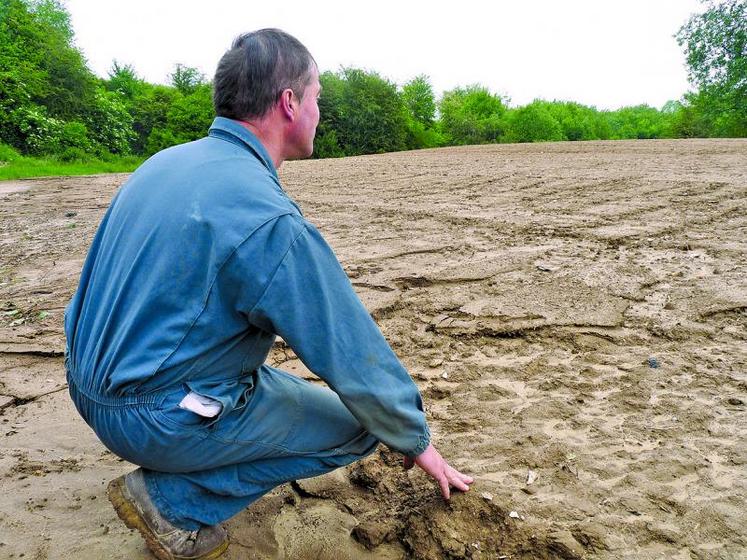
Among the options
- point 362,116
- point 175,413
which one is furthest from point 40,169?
point 362,116

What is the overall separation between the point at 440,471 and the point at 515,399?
0.86 m

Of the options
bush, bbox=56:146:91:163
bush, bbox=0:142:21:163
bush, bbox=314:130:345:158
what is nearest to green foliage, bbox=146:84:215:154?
bush, bbox=314:130:345:158

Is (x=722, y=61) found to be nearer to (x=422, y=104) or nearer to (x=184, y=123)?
(x=422, y=104)

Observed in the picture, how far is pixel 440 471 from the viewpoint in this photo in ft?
5.57

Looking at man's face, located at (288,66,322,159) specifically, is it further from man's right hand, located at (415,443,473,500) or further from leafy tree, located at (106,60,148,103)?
leafy tree, located at (106,60,148,103)

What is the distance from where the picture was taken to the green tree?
82.1ft

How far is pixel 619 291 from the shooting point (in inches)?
136

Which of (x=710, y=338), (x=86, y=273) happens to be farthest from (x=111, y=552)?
(x=710, y=338)

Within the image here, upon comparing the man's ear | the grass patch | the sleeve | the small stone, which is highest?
the man's ear

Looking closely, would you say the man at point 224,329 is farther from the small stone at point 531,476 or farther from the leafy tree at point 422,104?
the leafy tree at point 422,104

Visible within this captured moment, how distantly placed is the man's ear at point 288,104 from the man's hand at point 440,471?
971mm

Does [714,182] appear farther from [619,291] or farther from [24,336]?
[24,336]

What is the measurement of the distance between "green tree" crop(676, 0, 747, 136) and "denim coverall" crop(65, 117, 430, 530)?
28884mm

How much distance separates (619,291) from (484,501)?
6.66 feet
